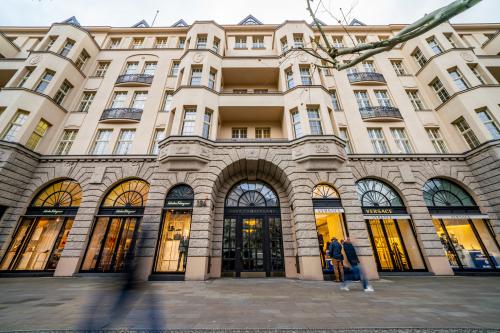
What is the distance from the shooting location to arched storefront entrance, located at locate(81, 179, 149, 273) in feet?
38.7

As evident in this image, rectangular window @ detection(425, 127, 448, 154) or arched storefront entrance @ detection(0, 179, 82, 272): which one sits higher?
rectangular window @ detection(425, 127, 448, 154)

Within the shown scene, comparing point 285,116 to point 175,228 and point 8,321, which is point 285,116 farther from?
point 8,321

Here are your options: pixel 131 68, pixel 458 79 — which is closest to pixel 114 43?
pixel 131 68

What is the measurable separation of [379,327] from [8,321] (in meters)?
8.13

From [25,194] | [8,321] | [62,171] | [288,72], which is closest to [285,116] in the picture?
[288,72]

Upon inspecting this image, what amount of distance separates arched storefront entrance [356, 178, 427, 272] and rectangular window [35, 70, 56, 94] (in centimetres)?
2443

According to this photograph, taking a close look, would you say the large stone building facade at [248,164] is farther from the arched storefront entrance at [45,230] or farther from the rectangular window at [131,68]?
the rectangular window at [131,68]

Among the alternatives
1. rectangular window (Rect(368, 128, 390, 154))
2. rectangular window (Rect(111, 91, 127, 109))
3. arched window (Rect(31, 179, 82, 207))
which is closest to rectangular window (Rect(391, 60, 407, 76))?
rectangular window (Rect(368, 128, 390, 154))

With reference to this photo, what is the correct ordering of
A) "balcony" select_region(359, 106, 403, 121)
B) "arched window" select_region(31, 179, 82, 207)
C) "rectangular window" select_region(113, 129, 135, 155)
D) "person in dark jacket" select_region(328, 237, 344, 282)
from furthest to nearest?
"balcony" select_region(359, 106, 403, 121) < "rectangular window" select_region(113, 129, 135, 155) < "arched window" select_region(31, 179, 82, 207) < "person in dark jacket" select_region(328, 237, 344, 282)

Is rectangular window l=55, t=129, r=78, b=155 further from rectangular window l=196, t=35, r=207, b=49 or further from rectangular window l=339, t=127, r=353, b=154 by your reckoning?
rectangular window l=339, t=127, r=353, b=154

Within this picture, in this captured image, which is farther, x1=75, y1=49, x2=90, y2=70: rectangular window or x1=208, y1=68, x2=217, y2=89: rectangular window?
x1=75, y1=49, x2=90, y2=70: rectangular window

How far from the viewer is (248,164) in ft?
43.3

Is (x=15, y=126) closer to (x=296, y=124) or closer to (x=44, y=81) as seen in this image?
(x=44, y=81)

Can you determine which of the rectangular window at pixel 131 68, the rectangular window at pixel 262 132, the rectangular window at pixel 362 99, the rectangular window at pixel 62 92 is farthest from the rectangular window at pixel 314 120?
the rectangular window at pixel 62 92
